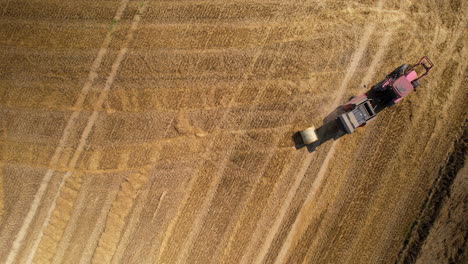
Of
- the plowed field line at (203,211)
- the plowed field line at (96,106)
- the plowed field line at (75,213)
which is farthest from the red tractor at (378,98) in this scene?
the plowed field line at (75,213)

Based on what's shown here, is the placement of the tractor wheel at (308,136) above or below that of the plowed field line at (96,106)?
below

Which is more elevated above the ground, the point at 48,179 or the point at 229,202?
the point at 48,179

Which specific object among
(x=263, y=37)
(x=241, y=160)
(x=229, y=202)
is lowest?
(x=229, y=202)

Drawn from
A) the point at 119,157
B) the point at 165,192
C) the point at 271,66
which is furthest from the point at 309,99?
the point at 119,157

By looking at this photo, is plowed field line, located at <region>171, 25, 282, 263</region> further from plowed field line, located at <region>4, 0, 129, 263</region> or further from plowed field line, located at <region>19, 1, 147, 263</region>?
plowed field line, located at <region>4, 0, 129, 263</region>

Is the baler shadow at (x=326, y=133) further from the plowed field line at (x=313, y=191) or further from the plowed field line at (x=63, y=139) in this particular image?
the plowed field line at (x=63, y=139)

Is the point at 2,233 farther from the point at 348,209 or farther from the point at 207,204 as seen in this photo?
the point at 348,209

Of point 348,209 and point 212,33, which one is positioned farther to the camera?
point 348,209
